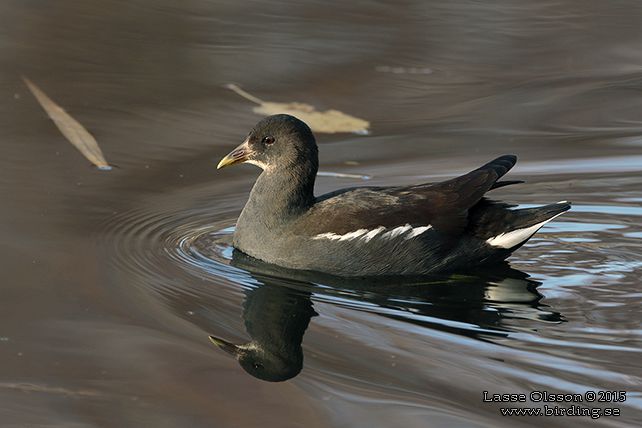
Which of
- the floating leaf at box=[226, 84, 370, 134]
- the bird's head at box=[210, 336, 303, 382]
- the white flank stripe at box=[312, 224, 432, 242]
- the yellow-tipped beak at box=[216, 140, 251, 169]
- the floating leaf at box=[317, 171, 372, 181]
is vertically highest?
the floating leaf at box=[226, 84, 370, 134]

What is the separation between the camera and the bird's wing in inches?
242

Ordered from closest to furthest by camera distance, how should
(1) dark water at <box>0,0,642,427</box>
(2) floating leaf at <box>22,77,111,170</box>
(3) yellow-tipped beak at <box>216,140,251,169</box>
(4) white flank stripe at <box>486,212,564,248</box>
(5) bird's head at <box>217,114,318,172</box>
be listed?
(1) dark water at <box>0,0,642,427</box> → (4) white flank stripe at <box>486,212,564,248</box> → (5) bird's head at <box>217,114,318,172</box> → (3) yellow-tipped beak at <box>216,140,251,169</box> → (2) floating leaf at <box>22,77,111,170</box>

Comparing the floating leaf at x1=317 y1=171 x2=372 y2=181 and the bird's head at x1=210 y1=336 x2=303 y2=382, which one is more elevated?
the floating leaf at x1=317 y1=171 x2=372 y2=181

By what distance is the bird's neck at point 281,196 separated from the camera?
6.32 metres

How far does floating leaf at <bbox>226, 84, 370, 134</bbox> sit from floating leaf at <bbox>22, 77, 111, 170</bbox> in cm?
Result: 132

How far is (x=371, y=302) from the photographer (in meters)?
5.67

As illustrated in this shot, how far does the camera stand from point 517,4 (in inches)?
437

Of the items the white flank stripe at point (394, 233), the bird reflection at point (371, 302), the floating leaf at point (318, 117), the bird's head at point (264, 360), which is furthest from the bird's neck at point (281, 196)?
the floating leaf at point (318, 117)

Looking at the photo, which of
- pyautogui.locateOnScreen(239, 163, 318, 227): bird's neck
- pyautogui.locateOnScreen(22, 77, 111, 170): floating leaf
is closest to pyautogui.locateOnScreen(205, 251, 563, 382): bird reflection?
pyautogui.locateOnScreen(239, 163, 318, 227): bird's neck

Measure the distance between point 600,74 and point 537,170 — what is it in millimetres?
2256

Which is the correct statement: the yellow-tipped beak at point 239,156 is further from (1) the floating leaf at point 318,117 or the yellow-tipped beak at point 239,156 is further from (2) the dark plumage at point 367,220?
(1) the floating leaf at point 318,117

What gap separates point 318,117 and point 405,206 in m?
2.45

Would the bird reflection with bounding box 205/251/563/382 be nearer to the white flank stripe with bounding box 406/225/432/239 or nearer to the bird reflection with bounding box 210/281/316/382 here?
the bird reflection with bounding box 210/281/316/382

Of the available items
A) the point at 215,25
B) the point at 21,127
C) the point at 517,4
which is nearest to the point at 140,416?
the point at 21,127
